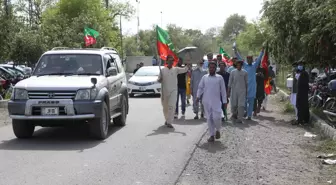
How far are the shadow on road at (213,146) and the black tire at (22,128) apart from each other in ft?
11.8

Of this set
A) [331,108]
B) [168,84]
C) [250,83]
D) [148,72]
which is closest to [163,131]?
[168,84]

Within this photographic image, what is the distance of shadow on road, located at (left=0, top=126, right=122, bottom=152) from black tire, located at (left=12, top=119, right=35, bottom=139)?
0.45 ft

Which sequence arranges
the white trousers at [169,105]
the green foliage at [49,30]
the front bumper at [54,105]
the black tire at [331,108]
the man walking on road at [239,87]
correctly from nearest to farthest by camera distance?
the front bumper at [54,105], the white trousers at [169,105], the black tire at [331,108], the man walking on road at [239,87], the green foliage at [49,30]

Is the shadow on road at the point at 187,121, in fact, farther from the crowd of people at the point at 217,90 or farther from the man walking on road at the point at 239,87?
the man walking on road at the point at 239,87

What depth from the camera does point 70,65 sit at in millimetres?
10977

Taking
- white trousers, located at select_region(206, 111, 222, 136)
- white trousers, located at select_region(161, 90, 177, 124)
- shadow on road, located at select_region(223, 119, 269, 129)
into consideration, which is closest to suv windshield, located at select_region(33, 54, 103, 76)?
white trousers, located at select_region(161, 90, 177, 124)

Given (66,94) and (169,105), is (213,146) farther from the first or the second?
(66,94)

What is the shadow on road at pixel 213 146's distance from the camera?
946 centimetres

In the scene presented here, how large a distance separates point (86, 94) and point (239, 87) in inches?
205

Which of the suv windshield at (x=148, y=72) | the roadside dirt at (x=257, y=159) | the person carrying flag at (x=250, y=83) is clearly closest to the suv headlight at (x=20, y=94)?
the roadside dirt at (x=257, y=159)

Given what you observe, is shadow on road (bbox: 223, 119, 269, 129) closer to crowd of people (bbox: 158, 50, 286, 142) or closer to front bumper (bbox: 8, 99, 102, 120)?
crowd of people (bbox: 158, 50, 286, 142)

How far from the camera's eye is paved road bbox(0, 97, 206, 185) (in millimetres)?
6930

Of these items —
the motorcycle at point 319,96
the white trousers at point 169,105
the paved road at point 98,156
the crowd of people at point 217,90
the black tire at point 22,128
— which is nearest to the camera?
the paved road at point 98,156

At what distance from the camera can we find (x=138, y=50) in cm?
7900
